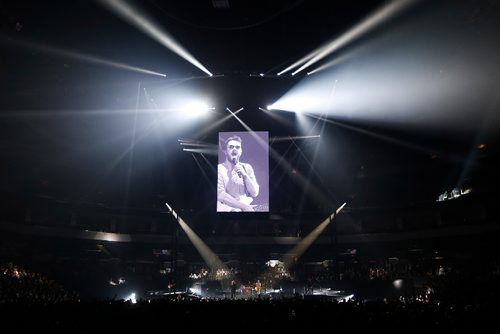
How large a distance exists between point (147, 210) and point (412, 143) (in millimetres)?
21984

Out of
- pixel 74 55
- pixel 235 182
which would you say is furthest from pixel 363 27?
pixel 74 55

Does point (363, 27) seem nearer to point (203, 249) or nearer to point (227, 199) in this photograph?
point (227, 199)

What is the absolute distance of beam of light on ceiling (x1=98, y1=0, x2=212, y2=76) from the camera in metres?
12.0

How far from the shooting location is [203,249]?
108 ft

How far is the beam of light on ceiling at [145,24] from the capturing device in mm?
11953

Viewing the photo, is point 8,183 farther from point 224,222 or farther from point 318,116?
point 318,116

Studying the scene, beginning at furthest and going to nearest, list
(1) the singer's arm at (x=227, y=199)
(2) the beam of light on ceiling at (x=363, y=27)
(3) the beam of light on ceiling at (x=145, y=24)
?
(1) the singer's arm at (x=227, y=199), (3) the beam of light on ceiling at (x=145, y=24), (2) the beam of light on ceiling at (x=363, y=27)

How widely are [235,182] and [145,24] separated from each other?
9.67 m

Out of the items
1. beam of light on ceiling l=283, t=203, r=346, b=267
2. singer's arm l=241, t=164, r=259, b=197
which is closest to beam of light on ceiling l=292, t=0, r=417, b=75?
singer's arm l=241, t=164, r=259, b=197

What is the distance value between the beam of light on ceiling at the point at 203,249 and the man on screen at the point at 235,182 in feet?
43.7

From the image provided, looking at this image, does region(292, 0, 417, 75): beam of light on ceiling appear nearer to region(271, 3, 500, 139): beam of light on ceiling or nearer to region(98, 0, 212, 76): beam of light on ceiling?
region(271, 3, 500, 139): beam of light on ceiling

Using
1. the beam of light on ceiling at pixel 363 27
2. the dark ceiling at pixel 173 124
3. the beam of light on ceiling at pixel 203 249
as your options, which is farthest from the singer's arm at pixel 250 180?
the beam of light on ceiling at pixel 203 249

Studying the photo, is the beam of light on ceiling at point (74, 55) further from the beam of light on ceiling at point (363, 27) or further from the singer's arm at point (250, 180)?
the beam of light on ceiling at point (363, 27)

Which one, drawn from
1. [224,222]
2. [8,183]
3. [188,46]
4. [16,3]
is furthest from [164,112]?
[224,222]
